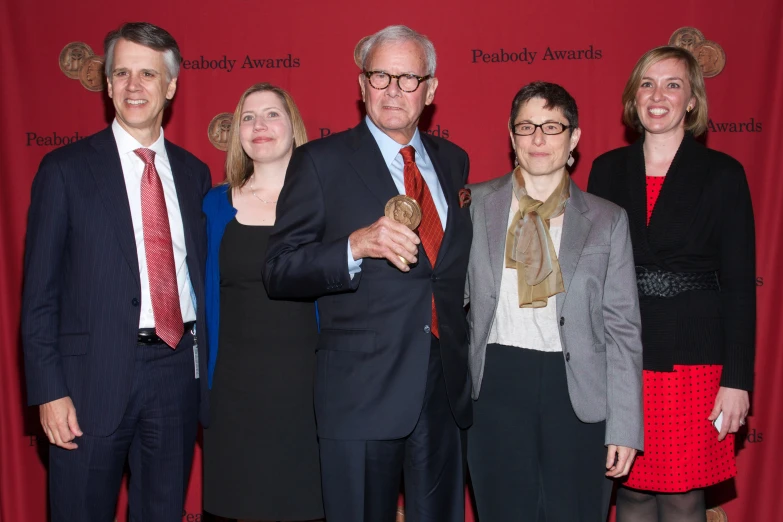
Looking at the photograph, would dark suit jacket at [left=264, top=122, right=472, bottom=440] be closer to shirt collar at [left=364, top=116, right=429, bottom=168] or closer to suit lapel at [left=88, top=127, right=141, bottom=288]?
shirt collar at [left=364, top=116, right=429, bottom=168]

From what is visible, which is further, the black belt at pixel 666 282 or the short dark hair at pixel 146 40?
the black belt at pixel 666 282

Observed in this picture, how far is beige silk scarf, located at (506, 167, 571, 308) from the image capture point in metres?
2.43

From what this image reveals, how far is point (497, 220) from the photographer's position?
2598 millimetres

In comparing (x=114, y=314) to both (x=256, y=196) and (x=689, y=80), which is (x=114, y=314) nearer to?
(x=256, y=196)

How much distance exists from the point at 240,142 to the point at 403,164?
35.9 inches


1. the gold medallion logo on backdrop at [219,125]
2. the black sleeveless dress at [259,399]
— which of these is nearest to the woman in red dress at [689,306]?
the black sleeveless dress at [259,399]

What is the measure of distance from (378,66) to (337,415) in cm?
116

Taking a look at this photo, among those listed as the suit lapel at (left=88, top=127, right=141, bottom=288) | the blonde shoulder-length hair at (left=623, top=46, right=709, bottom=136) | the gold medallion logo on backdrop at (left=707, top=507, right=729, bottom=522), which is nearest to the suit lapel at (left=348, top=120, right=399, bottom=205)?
the suit lapel at (left=88, top=127, right=141, bottom=288)

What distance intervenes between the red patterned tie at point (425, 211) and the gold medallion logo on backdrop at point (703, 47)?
82.1 inches

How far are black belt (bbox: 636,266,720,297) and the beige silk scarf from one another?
1.71ft

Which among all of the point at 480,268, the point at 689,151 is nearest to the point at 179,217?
the point at 480,268

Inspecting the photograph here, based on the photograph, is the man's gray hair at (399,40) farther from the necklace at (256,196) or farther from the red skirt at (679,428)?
the red skirt at (679,428)

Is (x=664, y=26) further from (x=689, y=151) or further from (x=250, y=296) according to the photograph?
(x=250, y=296)

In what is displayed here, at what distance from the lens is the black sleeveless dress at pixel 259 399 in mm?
2854
